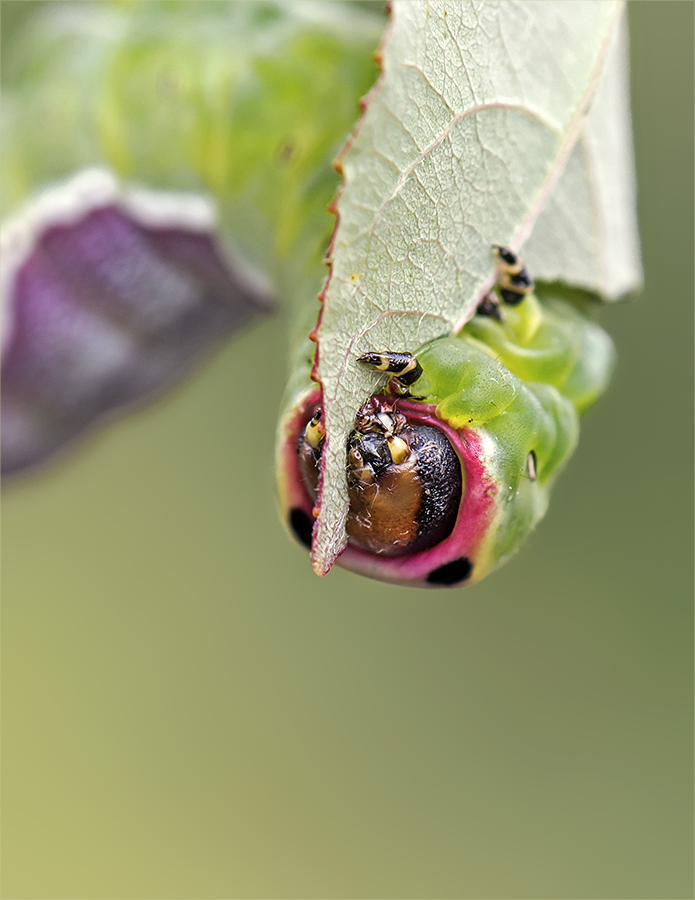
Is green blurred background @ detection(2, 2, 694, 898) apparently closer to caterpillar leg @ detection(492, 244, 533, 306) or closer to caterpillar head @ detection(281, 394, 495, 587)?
caterpillar leg @ detection(492, 244, 533, 306)

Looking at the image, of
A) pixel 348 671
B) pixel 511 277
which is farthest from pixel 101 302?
pixel 348 671

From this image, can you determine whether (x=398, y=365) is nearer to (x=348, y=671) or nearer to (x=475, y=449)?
(x=475, y=449)

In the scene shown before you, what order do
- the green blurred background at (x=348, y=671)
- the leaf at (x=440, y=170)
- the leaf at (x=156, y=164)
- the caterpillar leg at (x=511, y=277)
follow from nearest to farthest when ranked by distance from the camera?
the leaf at (x=440, y=170)
the caterpillar leg at (x=511, y=277)
the leaf at (x=156, y=164)
the green blurred background at (x=348, y=671)

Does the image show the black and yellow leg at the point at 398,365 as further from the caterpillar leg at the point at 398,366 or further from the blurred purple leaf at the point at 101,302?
the blurred purple leaf at the point at 101,302

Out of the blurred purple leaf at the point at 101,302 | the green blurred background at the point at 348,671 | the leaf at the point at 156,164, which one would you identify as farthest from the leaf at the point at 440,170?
the green blurred background at the point at 348,671

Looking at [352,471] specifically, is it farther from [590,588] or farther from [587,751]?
[587,751]

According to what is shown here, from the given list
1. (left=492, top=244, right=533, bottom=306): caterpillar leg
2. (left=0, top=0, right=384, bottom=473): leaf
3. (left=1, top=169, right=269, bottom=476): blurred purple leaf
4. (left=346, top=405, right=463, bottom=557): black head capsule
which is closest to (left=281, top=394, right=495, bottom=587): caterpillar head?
(left=346, top=405, right=463, bottom=557): black head capsule
